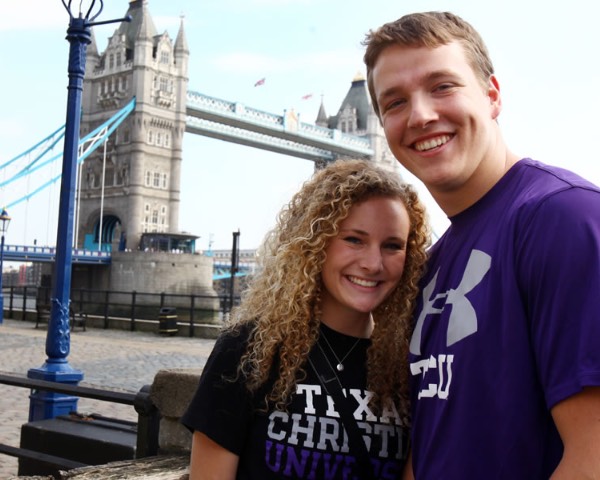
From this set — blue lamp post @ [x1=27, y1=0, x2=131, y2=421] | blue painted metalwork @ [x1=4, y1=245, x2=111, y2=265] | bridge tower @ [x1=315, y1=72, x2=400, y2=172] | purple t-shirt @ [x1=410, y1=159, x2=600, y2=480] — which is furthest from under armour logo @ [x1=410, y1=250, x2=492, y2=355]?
bridge tower @ [x1=315, y1=72, x2=400, y2=172]

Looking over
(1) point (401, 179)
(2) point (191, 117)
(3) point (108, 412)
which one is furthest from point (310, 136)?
(1) point (401, 179)

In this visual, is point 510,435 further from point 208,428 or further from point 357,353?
point 208,428

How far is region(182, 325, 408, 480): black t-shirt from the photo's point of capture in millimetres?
1532

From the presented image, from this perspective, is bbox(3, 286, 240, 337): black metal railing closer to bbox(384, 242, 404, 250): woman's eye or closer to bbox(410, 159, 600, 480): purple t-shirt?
bbox(384, 242, 404, 250): woman's eye

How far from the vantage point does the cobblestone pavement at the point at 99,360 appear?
21.3ft

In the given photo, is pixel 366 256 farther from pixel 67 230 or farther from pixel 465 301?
pixel 67 230

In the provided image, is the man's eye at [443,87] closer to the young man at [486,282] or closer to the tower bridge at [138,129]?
the young man at [486,282]

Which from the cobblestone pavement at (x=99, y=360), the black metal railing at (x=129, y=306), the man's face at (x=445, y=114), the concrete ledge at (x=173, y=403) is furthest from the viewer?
the black metal railing at (x=129, y=306)

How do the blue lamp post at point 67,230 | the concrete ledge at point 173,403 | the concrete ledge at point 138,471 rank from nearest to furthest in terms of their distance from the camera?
the concrete ledge at point 138,471
the concrete ledge at point 173,403
the blue lamp post at point 67,230

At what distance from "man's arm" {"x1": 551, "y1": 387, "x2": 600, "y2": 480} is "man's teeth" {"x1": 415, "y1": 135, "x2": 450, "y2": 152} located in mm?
555

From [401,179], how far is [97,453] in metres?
2.49

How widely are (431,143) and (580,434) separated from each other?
0.61 metres

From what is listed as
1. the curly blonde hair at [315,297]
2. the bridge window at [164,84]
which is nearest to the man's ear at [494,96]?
the curly blonde hair at [315,297]

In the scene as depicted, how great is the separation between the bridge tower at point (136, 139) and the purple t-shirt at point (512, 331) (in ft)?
151
